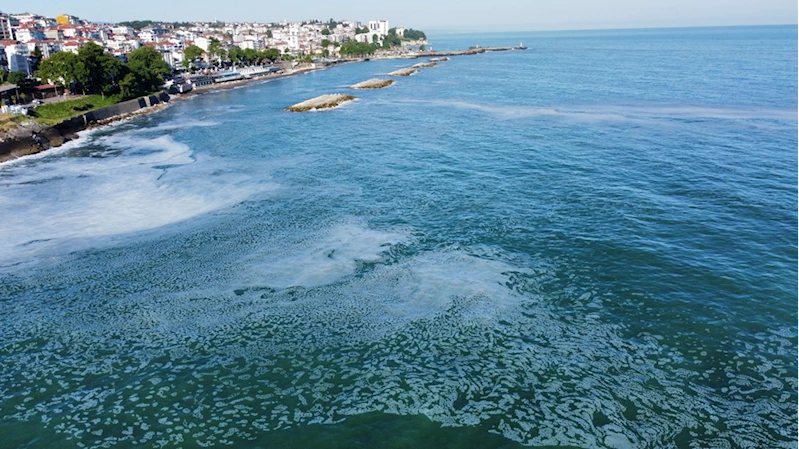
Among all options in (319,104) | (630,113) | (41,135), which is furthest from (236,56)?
(630,113)

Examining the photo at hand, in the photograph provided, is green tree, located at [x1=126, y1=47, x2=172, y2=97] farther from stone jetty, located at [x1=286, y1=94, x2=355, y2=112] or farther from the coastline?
stone jetty, located at [x1=286, y1=94, x2=355, y2=112]

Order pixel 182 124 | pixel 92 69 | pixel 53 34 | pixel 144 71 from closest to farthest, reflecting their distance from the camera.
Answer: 1. pixel 182 124
2. pixel 92 69
3. pixel 144 71
4. pixel 53 34

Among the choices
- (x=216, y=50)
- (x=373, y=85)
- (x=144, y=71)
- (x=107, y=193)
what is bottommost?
(x=107, y=193)

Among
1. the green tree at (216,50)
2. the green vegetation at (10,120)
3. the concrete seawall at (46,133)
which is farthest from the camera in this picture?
the green tree at (216,50)

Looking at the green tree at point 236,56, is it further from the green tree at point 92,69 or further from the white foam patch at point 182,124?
the white foam patch at point 182,124

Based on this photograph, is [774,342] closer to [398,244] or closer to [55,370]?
[398,244]

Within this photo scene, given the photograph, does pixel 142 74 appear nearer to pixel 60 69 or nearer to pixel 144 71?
pixel 144 71

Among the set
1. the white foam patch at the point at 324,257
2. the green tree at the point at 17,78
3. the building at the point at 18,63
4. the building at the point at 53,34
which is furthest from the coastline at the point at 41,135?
the building at the point at 53,34
